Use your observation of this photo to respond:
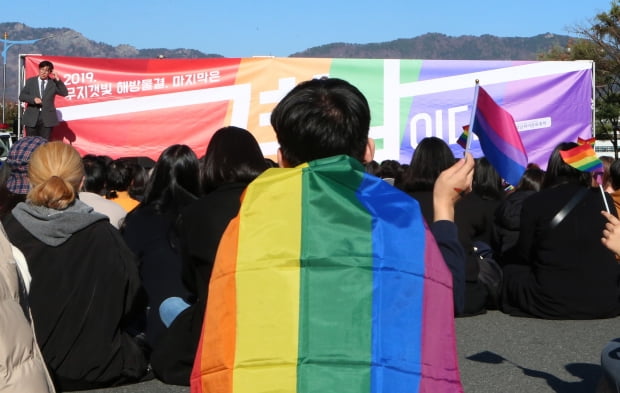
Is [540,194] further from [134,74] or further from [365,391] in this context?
[134,74]

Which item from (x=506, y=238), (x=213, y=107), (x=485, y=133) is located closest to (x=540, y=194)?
(x=506, y=238)

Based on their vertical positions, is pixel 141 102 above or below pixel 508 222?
above

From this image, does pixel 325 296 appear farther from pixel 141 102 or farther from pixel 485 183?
pixel 141 102

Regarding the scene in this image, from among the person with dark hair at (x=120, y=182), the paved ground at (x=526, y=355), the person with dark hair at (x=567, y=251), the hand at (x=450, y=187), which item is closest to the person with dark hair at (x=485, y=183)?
the person with dark hair at (x=567, y=251)

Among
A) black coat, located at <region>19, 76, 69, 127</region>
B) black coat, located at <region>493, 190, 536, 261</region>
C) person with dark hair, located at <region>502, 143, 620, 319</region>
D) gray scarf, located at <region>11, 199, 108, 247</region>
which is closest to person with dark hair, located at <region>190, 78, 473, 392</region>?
A: gray scarf, located at <region>11, 199, 108, 247</region>

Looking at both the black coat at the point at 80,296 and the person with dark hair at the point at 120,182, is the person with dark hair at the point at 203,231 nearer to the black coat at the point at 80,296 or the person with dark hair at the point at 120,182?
the black coat at the point at 80,296

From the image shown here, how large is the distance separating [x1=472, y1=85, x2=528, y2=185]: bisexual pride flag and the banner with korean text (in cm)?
946


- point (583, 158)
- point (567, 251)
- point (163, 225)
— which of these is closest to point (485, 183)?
point (567, 251)

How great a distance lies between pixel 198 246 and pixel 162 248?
174 cm

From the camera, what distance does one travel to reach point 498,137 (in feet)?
13.3

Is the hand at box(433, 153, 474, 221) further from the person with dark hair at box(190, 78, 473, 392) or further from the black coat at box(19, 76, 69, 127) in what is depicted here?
the black coat at box(19, 76, 69, 127)

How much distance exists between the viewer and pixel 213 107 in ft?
45.2

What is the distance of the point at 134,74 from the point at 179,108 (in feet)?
2.85

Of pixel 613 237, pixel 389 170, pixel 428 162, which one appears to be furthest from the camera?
pixel 389 170
